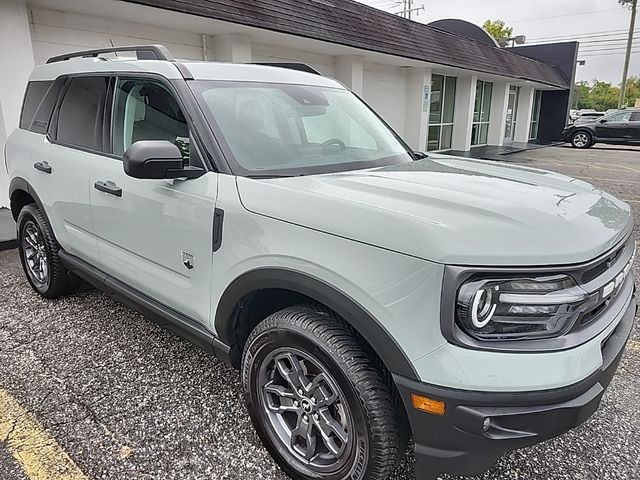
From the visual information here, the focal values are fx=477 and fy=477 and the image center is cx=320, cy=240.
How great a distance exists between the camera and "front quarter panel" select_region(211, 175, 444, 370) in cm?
159

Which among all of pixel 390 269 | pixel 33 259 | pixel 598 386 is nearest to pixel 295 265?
pixel 390 269

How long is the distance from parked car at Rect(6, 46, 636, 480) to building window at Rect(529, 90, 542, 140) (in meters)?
Result: 26.7

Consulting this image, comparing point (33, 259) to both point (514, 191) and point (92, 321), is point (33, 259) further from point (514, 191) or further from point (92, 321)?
point (514, 191)

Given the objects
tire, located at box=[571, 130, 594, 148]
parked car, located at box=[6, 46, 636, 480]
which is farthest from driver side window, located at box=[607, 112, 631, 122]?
parked car, located at box=[6, 46, 636, 480]

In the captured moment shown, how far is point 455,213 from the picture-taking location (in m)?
1.74

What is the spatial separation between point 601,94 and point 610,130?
8708 centimetres

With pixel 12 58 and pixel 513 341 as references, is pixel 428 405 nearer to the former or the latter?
pixel 513 341

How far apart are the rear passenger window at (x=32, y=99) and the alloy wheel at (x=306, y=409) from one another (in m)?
3.04

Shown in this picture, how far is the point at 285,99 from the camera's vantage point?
2.82m

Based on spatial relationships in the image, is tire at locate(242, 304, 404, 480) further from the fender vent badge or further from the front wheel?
the front wheel

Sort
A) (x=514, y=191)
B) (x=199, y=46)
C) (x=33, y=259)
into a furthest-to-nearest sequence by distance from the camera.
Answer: (x=199, y=46)
(x=33, y=259)
(x=514, y=191)

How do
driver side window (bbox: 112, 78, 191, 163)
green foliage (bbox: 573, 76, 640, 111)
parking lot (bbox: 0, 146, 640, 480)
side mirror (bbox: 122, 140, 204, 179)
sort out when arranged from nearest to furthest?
side mirror (bbox: 122, 140, 204, 179)
parking lot (bbox: 0, 146, 640, 480)
driver side window (bbox: 112, 78, 191, 163)
green foliage (bbox: 573, 76, 640, 111)

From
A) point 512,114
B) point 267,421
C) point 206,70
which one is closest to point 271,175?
point 206,70

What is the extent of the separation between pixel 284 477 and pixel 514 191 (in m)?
1.66
